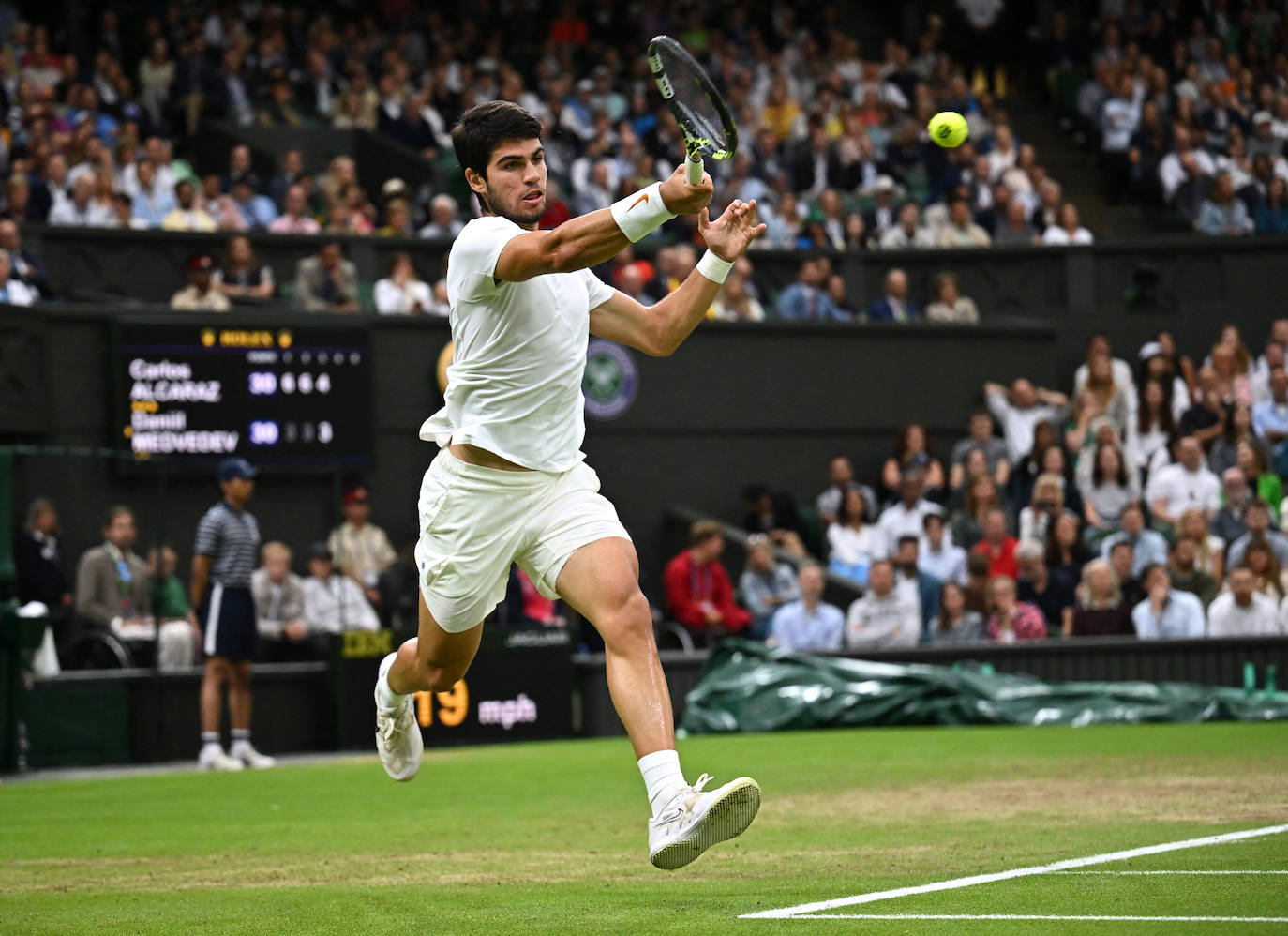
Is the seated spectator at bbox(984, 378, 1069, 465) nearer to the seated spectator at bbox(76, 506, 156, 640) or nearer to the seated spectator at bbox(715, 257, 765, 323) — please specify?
the seated spectator at bbox(715, 257, 765, 323)

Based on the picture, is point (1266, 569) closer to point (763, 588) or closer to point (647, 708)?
point (763, 588)

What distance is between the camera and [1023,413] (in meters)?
21.0

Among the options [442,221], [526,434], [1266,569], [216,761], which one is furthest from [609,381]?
[526,434]

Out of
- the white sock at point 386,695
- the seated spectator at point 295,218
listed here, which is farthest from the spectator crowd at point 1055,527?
the white sock at point 386,695

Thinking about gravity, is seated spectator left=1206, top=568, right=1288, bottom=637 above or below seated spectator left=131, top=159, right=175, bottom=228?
below

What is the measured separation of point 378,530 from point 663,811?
12.9m

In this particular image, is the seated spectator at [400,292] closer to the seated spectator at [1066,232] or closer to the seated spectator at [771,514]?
the seated spectator at [771,514]

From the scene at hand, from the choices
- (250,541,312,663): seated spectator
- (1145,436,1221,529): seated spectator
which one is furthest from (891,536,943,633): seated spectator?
(250,541,312,663): seated spectator

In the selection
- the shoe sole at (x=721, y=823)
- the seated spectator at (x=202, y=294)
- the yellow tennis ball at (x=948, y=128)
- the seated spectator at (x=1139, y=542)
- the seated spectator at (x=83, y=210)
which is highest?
the seated spectator at (x=83, y=210)

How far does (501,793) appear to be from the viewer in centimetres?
1127

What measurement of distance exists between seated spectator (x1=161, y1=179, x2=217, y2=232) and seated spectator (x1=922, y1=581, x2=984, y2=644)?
831cm

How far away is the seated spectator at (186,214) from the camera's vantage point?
1973cm

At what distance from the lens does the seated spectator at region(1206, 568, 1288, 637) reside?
16.7 meters

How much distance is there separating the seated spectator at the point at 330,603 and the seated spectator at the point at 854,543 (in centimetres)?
495
